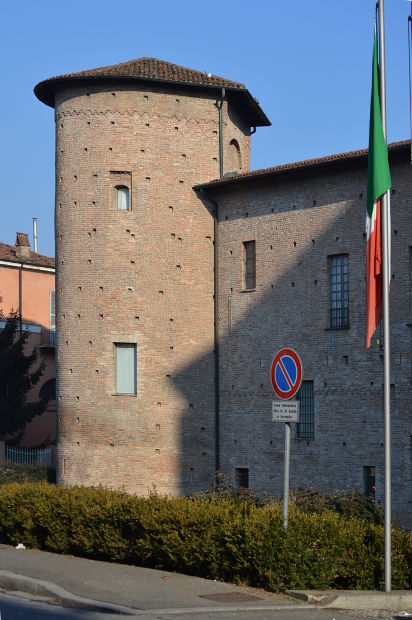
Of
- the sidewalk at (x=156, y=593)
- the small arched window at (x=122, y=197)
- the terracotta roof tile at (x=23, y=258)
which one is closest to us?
the sidewalk at (x=156, y=593)

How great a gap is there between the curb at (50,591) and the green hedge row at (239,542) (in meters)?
1.89

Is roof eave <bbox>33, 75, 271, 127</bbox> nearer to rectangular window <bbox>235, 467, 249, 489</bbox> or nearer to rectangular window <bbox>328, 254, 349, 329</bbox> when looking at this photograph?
rectangular window <bbox>328, 254, 349, 329</bbox>

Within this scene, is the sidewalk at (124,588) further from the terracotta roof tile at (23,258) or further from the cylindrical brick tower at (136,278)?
the terracotta roof tile at (23,258)

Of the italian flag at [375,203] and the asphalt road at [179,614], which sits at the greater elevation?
the italian flag at [375,203]

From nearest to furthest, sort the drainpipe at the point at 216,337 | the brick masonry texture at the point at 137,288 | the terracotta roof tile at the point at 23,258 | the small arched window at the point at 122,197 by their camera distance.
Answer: the brick masonry texture at the point at 137,288, the small arched window at the point at 122,197, the drainpipe at the point at 216,337, the terracotta roof tile at the point at 23,258

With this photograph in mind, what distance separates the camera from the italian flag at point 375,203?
44.9 feet

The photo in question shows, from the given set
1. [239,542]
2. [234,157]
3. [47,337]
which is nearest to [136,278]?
[234,157]

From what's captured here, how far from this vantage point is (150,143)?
29906 mm

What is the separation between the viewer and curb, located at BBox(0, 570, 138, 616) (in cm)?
1164

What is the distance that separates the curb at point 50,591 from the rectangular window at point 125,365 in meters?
15.2

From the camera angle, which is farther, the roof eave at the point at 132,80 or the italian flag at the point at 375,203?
the roof eave at the point at 132,80

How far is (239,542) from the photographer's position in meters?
13.4

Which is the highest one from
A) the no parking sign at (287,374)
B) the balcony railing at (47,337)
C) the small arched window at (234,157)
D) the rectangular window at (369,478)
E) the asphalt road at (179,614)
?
the small arched window at (234,157)

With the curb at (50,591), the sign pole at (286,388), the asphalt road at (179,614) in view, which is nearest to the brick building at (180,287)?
the sign pole at (286,388)
